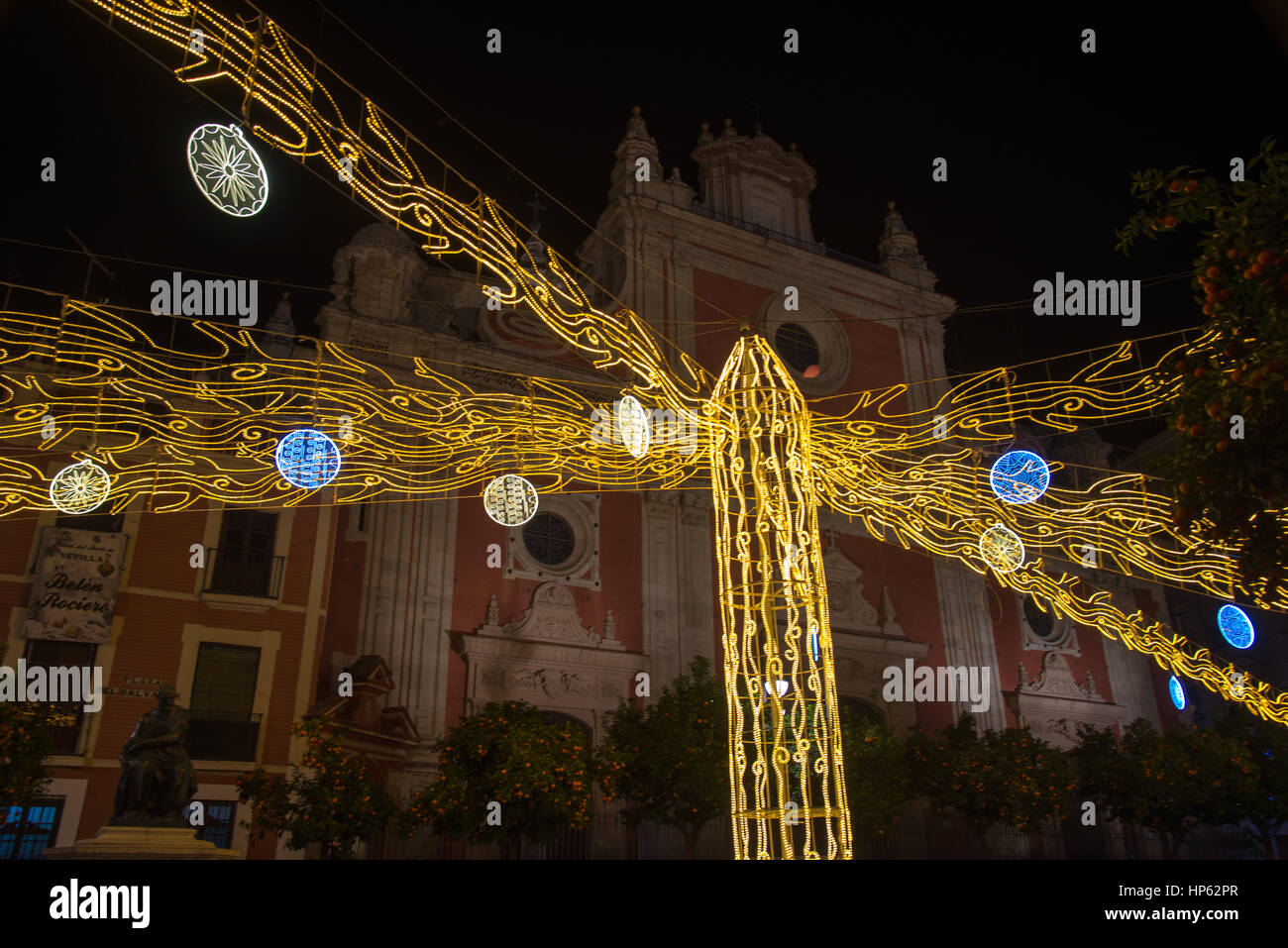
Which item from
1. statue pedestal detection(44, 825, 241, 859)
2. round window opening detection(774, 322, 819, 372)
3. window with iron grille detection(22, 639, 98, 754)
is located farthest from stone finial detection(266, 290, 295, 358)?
statue pedestal detection(44, 825, 241, 859)

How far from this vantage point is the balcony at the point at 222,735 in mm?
14961

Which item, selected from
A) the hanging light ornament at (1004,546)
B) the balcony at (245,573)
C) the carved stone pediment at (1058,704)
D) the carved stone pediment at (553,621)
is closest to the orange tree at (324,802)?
the balcony at (245,573)

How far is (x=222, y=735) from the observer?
15180 mm

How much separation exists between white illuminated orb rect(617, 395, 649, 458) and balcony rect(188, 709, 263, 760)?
30.0 ft

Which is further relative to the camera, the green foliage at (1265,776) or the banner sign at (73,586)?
the green foliage at (1265,776)

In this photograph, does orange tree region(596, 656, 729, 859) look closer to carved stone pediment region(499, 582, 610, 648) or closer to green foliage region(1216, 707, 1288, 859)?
carved stone pediment region(499, 582, 610, 648)

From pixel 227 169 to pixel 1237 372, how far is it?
21.8 ft

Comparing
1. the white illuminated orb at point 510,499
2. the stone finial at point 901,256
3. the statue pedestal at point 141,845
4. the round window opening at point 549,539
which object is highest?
the stone finial at point 901,256

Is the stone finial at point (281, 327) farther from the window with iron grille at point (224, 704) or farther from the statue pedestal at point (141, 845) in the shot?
the statue pedestal at point (141, 845)

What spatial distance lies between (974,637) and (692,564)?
860 cm

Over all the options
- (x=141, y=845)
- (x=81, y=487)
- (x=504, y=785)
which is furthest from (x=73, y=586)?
(x=504, y=785)

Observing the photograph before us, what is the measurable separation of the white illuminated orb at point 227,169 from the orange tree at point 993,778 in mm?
17390

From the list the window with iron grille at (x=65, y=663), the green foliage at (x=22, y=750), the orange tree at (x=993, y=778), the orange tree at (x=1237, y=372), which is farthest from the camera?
the orange tree at (x=993, y=778)
